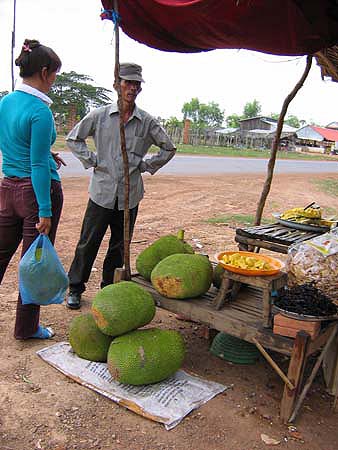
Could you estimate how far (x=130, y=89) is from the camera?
3777mm

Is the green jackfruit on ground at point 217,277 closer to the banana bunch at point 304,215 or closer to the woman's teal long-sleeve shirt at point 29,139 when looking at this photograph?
the banana bunch at point 304,215

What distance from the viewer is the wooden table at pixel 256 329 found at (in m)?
2.61

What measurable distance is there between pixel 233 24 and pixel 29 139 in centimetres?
165

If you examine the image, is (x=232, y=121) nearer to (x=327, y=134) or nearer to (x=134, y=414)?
(x=327, y=134)

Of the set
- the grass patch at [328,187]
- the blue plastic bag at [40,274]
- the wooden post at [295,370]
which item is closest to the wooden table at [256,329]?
the wooden post at [295,370]

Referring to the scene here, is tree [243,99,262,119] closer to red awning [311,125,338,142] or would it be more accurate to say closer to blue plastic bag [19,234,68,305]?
red awning [311,125,338,142]

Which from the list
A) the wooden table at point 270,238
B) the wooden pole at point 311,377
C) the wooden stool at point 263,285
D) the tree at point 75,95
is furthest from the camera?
the tree at point 75,95

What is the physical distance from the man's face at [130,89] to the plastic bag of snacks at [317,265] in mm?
1803

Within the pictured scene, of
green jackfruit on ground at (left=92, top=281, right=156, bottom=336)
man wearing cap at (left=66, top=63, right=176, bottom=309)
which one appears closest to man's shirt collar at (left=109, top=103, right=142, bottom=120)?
man wearing cap at (left=66, top=63, right=176, bottom=309)

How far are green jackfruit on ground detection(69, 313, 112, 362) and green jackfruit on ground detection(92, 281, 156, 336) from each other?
20 centimetres

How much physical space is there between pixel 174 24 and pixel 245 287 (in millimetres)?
1995

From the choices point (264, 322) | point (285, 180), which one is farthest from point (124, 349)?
point (285, 180)

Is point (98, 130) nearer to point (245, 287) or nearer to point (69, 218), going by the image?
point (245, 287)

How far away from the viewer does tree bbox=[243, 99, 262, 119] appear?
8888 centimetres
